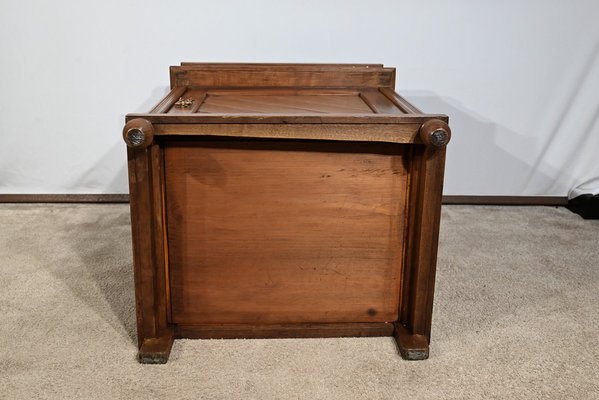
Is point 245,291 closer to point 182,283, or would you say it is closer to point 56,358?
point 182,283

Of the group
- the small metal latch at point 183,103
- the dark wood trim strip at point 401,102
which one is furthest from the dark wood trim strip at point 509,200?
the small metal latch at point 183,103

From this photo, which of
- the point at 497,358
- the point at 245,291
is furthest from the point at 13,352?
the point at 497,358

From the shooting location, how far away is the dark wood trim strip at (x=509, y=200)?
9.18ft

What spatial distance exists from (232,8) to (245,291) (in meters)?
1.28

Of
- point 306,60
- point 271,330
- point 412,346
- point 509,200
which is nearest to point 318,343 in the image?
point 271,330

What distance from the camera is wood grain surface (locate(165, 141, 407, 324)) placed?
160 cm

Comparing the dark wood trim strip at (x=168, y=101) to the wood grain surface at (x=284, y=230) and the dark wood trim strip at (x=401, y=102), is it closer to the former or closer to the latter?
the wood grain surface at (x=284, y=230)

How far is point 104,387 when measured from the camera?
59.7 inches

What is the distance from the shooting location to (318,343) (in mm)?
1699

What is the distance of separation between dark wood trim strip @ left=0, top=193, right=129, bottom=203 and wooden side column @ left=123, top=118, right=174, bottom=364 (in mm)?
1181

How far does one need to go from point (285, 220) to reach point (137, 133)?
1.31 ft

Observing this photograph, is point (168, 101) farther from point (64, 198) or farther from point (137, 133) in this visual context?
point (64, 198)

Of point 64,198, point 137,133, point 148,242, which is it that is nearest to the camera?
point 137,133

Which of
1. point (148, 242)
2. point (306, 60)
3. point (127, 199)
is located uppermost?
point (306, 60)
